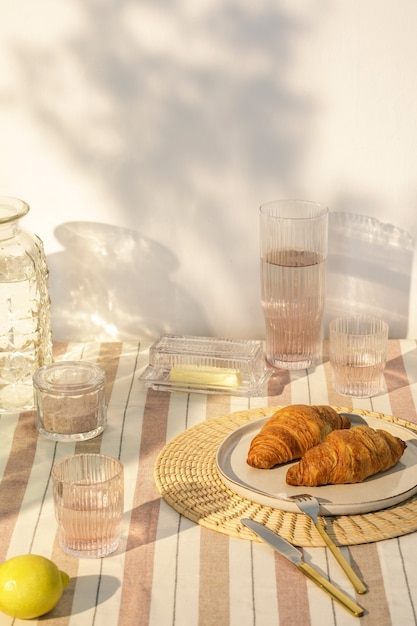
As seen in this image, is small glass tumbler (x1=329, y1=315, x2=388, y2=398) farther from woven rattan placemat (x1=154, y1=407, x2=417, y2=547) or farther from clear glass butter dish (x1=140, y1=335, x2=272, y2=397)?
woven rattan placemat (x1=154, y1=407, x2=417, y2=547)

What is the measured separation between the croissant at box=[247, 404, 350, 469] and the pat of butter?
23cm

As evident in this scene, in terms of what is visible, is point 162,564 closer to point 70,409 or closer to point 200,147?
point 70,409

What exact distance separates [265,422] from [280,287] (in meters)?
0.29

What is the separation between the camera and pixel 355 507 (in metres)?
1.18

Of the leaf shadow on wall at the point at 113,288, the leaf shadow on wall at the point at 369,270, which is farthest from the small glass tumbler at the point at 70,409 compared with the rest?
the leaf shadow on wall at the point at 369,270

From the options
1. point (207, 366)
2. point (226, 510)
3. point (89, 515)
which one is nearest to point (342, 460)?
point (226, 510)

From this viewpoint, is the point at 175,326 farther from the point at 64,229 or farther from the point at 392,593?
the point at 392,593

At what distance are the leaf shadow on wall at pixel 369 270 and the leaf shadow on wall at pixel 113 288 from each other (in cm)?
23

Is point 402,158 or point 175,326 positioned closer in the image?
point 402,158

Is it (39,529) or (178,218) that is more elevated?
(178,218)

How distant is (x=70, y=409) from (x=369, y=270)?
1.91ft

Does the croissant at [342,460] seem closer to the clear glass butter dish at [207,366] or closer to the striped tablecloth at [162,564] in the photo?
the striped tablecloth at [162,564]

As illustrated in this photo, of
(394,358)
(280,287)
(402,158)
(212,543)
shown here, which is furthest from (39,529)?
(402,158)

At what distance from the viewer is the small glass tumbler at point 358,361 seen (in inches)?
60.0
